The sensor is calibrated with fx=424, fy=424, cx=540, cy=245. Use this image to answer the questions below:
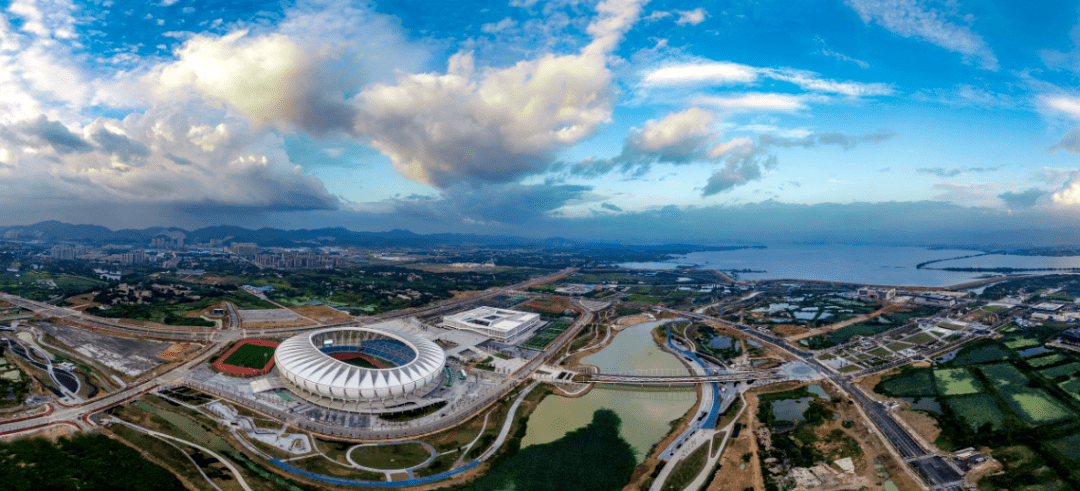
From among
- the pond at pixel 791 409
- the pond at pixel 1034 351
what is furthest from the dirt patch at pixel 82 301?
the pond at pixel 1034 351

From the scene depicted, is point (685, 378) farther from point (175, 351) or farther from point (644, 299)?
point (175, 351)

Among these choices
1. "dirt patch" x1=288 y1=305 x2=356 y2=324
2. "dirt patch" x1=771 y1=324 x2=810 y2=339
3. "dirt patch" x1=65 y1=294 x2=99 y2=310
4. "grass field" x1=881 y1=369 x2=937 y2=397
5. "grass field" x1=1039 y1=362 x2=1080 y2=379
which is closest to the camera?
"grass field" x1=881 y1=369 x2=937 y2=397

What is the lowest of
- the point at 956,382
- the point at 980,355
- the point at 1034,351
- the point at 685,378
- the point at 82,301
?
the point at 685,378

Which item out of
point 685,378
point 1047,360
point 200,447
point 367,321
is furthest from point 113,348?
point 1047,360

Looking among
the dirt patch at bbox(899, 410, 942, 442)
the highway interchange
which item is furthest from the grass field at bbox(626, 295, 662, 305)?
the dirt patch at bbox(899, 410, 942, 442)

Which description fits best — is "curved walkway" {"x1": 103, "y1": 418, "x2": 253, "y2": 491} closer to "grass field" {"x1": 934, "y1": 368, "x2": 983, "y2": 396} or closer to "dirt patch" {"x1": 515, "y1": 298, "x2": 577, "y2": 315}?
"dirt patch" {"x1": 515, "y1": 298, "x2": 577, "y2": 315}

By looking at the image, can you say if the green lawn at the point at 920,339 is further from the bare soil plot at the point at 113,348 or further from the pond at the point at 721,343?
the bare soil plot at the point at 113,348
